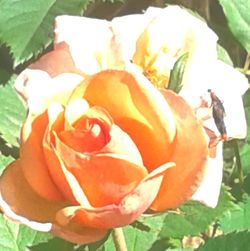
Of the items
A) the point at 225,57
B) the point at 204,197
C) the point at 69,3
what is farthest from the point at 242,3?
the point at 204,197

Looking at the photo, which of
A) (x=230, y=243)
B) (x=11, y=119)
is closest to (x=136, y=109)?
(x=230, y=243)

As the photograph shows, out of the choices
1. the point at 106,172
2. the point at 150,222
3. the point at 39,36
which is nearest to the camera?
the point at 106,172

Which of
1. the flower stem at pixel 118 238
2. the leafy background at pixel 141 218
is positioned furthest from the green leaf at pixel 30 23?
the flower stem at pixel 118 238

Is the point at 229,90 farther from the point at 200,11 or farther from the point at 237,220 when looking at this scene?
the point at 200,11

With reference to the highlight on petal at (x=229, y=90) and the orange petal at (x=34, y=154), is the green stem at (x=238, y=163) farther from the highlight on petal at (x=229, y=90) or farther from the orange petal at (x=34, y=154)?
the orange petal at (x=34, y=154)

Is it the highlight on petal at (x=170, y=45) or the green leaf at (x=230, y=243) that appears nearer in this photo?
the highlight on petal at (x=170, y=45)

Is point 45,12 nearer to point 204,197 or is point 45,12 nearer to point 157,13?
point 157,13
